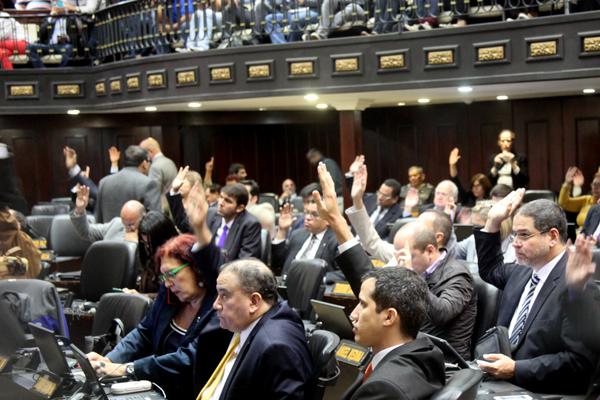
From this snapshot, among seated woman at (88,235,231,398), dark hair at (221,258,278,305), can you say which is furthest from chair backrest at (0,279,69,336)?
dark hair at (221,258,278,305)

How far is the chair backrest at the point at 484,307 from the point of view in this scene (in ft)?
15.6

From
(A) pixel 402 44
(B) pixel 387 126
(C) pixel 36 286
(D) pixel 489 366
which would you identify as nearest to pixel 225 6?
(A) pixel 402 44

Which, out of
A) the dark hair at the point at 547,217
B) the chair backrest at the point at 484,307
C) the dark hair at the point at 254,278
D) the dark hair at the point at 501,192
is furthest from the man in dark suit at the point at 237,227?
the dark hair at the point at 254,278

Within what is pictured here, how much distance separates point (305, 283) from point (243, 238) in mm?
1770

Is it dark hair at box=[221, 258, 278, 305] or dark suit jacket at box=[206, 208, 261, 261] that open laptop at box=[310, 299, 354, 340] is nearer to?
dark hair at box=[221, 258, 278, 305]

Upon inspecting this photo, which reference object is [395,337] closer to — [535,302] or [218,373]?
[218,373]

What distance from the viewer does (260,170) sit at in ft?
55.7

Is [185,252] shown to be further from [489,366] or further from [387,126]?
[387,126]

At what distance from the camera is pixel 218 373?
154 inches

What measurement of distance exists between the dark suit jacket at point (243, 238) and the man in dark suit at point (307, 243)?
1.06ft

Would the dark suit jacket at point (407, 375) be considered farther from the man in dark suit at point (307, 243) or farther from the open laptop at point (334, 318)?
the man in dark suit at point (307, 243)

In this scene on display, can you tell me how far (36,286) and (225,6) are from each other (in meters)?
7.18

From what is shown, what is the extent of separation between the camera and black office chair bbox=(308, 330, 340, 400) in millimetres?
3605

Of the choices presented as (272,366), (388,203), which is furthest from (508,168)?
(272,366)
